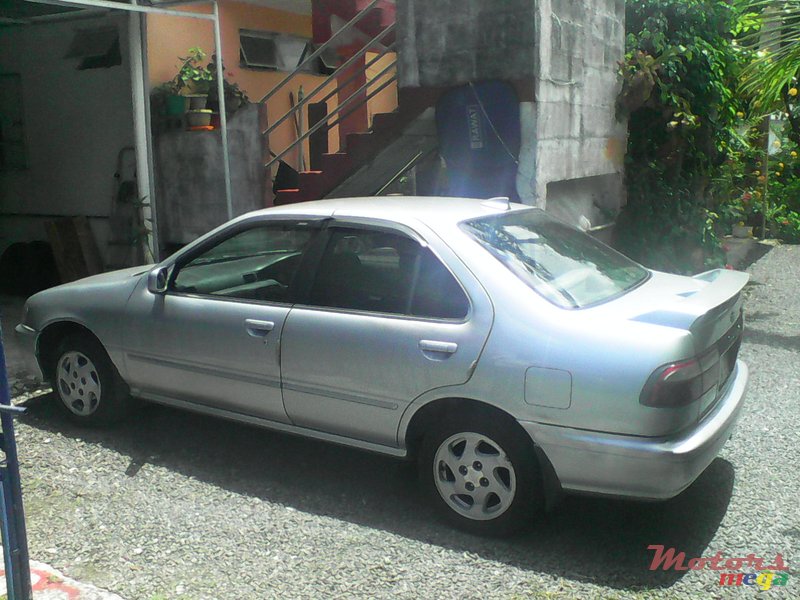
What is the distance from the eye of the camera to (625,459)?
3635 millimetres

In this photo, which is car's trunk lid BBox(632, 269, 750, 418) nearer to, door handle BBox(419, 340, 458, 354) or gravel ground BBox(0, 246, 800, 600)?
gravel ground BBox(0, 246, 800, 600)

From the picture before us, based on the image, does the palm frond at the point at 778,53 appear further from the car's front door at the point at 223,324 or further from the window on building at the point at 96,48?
the window on building at the point at 96,48

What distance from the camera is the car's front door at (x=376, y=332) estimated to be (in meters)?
4.05

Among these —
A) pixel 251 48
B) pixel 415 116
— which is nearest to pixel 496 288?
pixel 415 116

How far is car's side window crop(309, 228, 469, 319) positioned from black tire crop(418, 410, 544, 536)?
1.75 ft

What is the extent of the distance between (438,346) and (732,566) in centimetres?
160

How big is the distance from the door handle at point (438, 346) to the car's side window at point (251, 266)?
911 mm

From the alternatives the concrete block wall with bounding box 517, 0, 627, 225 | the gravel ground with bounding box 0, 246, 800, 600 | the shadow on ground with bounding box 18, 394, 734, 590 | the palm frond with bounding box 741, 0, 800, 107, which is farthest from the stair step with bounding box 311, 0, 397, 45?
the gravel ground with bounding box 0, 246, 800, 600

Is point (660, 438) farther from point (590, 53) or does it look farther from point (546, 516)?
point (590, 53)

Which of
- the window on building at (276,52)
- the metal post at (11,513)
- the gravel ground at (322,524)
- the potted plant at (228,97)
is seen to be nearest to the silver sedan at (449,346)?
the gravel ground at (322,524)

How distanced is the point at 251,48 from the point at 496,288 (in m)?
8.22

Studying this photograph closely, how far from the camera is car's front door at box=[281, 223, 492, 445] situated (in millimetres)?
4047

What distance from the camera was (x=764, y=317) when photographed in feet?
29.4

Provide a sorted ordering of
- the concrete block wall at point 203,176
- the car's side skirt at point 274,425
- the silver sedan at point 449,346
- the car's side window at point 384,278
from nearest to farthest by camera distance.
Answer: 1. the silver sedan at point 449,346
2. the car's side window at point 384,278
3. the car's side skirt at point 274,425
4. the concrete block wall at point 203,176
